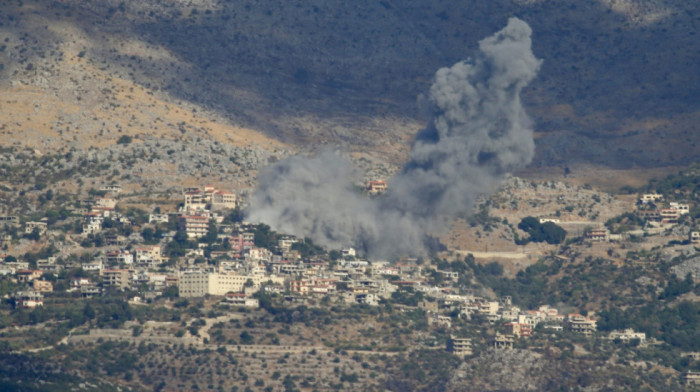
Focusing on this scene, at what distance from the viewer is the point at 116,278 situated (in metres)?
194

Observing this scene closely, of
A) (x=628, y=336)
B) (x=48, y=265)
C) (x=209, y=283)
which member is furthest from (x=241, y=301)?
(x=628, y=336)

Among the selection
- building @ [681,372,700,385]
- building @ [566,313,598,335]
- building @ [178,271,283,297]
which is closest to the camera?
building @ [681,372,700,385]

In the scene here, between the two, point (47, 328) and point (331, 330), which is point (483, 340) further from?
point (47, 328)

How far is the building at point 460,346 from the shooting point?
7323 inches

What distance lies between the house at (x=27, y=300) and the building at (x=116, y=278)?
613cm

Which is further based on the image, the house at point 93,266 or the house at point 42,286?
the house at point 93,266

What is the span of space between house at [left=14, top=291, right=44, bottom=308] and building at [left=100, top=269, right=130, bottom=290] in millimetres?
6133

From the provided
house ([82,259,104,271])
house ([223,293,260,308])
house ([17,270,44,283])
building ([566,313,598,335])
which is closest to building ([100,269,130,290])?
house ([82,259,104,271])

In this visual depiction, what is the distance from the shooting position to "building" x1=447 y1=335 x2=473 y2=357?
18600 centimetres

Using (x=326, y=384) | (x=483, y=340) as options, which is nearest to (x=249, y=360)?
(x=326, y=384)

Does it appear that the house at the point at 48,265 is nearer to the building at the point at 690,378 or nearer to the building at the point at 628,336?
the building at the point at 628,336

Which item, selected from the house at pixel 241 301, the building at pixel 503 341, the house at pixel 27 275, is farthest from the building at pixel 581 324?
the house at pixel 27 275

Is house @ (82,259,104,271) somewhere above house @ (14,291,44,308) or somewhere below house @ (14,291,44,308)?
above

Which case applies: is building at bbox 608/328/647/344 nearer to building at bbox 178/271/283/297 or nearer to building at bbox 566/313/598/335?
building at bbox 566/313/598/335
